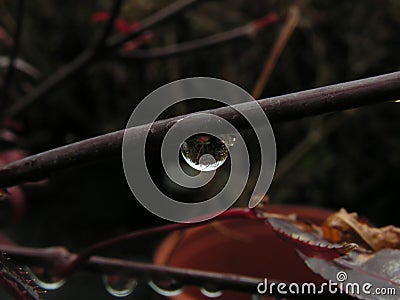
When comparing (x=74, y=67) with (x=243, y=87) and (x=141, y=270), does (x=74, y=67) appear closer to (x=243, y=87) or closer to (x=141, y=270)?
(x=141, y=270)

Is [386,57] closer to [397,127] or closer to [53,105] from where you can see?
[397,127]

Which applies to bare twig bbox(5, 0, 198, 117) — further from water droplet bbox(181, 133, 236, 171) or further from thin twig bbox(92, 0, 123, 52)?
water droplet bbox(181, 133, 236, 171)

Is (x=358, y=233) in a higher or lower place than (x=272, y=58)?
lower

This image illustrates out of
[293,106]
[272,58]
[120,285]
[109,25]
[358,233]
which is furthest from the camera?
[272,58]

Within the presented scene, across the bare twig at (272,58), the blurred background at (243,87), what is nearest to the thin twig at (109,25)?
the bare twig at (272,58)

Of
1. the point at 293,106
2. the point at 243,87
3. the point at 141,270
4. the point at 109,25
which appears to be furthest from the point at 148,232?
the point at 243,87

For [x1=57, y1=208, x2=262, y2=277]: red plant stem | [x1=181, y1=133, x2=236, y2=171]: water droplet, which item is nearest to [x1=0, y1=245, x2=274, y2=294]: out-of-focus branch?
[x1=57, y1=208, x2=262, y2=277]: red plant stem

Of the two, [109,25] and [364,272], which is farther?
[109,25]
